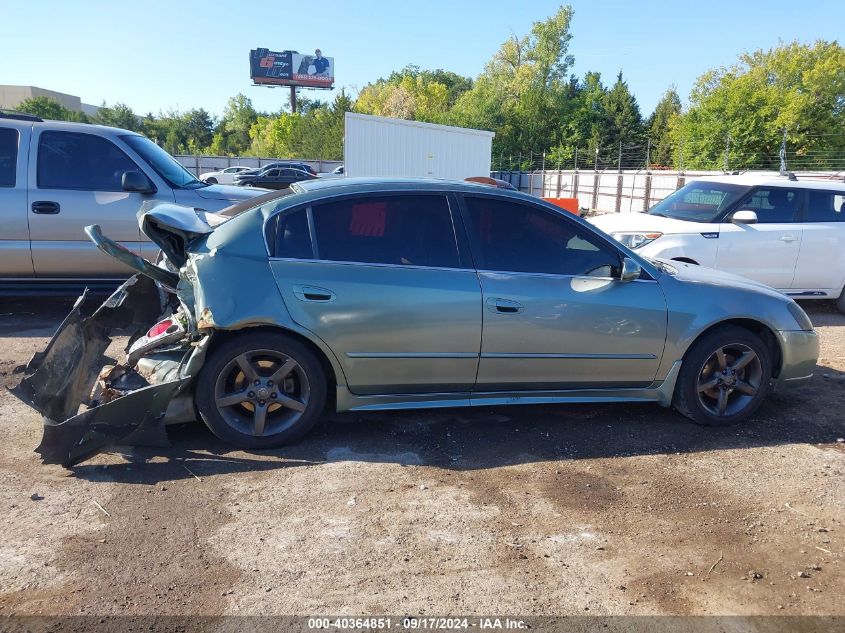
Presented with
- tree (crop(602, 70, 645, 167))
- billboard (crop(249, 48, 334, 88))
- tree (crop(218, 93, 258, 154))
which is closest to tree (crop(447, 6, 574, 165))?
tree (crop(602, 70, 645, 167))

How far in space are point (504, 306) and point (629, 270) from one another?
3.02ft

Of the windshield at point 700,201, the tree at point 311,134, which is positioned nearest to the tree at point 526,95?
the tree at point 311,134

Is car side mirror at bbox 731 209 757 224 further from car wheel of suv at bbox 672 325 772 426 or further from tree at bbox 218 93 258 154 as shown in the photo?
tree at bbox 218 93 258 154

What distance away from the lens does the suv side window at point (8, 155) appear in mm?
6840

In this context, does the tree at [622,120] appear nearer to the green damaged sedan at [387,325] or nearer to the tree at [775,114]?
the tree at [775,114]

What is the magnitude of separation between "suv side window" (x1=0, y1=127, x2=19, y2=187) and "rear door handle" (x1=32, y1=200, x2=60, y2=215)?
33cm

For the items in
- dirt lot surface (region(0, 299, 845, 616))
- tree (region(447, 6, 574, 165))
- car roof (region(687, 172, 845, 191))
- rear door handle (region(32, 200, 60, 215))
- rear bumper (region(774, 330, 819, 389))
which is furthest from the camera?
tree (region(447, 6, 574, 165))

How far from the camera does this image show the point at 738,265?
8047 millimetres

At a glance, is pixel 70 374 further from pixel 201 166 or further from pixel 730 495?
pixel 201 166

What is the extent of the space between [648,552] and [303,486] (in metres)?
1.84

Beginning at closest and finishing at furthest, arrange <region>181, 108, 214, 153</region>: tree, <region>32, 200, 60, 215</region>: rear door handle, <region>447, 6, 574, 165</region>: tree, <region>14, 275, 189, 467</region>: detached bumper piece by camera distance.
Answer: <region>14, 275, 189, 467</region>: detached bumper piece, <region>32, 200, 60, 215</region>: rear door handle, <region>447, 6, 574, 165</region>: tree, <region>181, 108, 214, 153</region>: tree

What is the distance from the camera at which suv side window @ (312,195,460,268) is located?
420 cm

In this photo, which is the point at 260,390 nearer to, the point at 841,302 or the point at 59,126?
the point at 59,126

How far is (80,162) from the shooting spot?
702 cm
